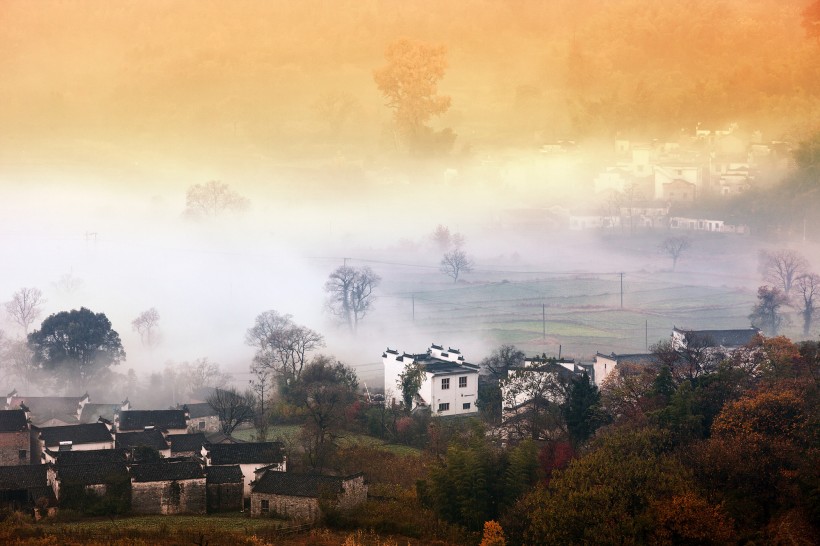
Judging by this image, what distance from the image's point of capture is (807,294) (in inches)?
1105

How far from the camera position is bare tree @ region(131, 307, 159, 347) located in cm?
2530

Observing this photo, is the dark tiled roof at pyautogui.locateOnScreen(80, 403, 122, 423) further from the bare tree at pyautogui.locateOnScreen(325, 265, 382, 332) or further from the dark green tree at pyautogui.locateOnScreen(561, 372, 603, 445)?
the dark green tree at pyautogui.locateOnScreen(561, 372, 603, 445)

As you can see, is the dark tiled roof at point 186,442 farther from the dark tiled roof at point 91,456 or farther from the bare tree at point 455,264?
the bare tree at point 455,264

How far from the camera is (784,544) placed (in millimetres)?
12102

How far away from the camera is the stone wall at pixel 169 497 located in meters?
14.9

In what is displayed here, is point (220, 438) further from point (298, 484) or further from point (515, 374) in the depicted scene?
point (515, 374)

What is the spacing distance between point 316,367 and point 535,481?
24.3ft

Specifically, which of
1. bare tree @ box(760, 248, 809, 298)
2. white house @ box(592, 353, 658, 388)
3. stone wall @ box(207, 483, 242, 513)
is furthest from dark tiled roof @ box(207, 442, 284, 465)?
bare tree @ box(760, 248, 809, 298)

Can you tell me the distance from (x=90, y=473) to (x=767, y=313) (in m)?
16.4

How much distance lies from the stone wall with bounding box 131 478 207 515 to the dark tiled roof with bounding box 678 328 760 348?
31.4 ft

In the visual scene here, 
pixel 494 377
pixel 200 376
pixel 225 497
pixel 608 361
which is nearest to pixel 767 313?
pixel 608 361

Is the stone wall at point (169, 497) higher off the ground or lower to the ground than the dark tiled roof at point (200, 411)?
lower

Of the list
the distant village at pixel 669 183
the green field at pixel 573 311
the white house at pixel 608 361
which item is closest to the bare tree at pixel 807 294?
the green field at pixel 573 311

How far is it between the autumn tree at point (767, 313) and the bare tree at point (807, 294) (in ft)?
1.94
